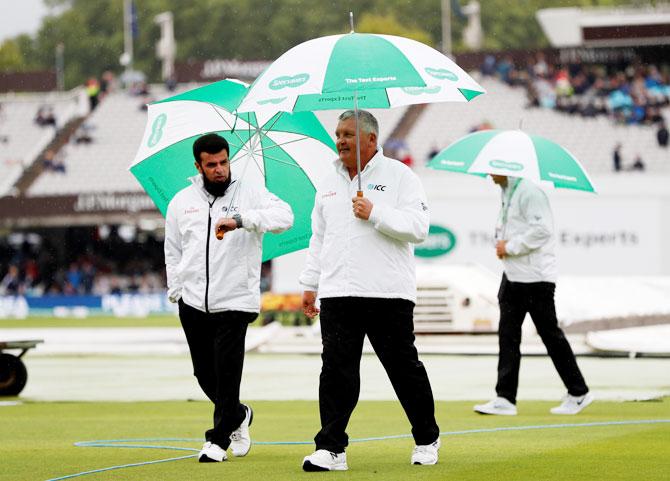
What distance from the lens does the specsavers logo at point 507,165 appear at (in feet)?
38.6

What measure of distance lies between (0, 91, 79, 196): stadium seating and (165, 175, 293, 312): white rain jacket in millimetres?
41487

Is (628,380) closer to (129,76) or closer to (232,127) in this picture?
(232,127)

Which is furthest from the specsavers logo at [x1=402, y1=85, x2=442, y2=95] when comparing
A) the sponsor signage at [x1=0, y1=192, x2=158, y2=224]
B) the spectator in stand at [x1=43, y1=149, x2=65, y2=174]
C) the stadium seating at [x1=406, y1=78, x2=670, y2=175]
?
the spectator in stand at [x1=43, y1=149, x2=65, y2=174]

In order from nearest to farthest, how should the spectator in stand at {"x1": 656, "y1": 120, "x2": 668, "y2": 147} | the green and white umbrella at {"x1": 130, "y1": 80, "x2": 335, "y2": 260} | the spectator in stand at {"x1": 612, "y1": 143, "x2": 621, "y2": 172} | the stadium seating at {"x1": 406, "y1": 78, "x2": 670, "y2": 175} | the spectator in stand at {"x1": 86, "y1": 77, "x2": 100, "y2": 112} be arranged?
the green and white umbrella at {"x1": 130, "y1": 80, "x2": 335, "y2": 260} → the spectator in stand at {"x1": 612, "y1": 143, "x2": 621, "y2": 172} → the spectator in stand at {"x1": 656, "y1": 120, "x2": 668, "y2": 147} → the stadium seating at {"x1": 406, "y1": 78, "x2": 670, "y2": 175} → the spectator in stand at {"x1": 86, "y1": 77, "x2": 100, "y2": 112}

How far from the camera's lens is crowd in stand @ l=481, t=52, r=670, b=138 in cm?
4678

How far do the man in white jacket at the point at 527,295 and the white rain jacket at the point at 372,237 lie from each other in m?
3.43

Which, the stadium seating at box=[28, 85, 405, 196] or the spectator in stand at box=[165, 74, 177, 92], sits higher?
the spectator in stand at box=[165, 74, 177, 92]

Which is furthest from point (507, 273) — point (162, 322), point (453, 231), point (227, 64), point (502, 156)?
point (227, 64)

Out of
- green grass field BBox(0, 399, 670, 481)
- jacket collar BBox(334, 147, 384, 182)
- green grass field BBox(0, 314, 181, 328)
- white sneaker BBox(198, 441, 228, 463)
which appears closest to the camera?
green grass field BBox(0, 399, 670, 481)

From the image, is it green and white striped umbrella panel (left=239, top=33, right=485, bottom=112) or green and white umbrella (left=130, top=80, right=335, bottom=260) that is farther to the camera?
green and white umbrella (left=130, top=80, right=335, bottom=260)

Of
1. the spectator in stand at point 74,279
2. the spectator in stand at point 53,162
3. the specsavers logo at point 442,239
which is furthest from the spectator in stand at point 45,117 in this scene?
the specsavers logo at point 442,239

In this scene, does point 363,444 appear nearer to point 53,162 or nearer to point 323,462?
point 323,462

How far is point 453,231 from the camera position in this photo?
1323 inches

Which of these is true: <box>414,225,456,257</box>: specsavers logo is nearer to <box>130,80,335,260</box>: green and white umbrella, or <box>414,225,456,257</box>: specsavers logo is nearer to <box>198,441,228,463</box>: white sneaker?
<box>130,80,335,260</box>: green and white umbrella
